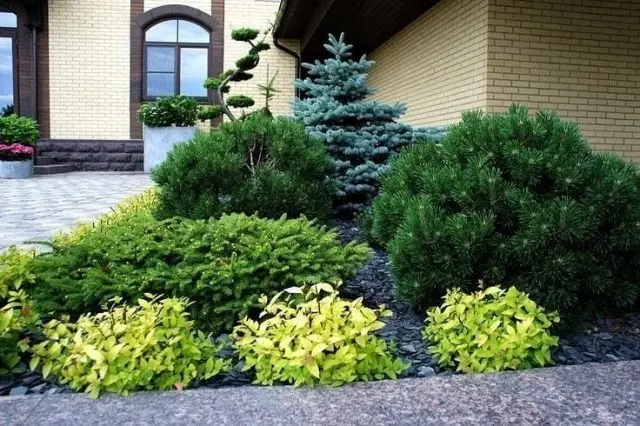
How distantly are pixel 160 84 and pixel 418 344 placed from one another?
12.4m

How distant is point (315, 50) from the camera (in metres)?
13.5

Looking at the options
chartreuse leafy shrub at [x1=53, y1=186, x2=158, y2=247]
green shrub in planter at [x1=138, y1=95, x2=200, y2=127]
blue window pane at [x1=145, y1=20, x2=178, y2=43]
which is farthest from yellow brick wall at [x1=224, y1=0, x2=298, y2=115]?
chartreuse leafy shrub at [x1=53, y1=186, x2=158, y2=247]

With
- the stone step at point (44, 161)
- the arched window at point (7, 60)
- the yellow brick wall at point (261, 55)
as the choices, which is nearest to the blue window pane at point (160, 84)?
the yellow brick wall at point (261, 55)

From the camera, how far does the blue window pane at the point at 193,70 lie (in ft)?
45.9

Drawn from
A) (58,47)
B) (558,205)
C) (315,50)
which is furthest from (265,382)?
(58,47)

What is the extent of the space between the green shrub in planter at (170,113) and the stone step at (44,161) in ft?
8.62

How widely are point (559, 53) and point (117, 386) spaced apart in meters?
6.02

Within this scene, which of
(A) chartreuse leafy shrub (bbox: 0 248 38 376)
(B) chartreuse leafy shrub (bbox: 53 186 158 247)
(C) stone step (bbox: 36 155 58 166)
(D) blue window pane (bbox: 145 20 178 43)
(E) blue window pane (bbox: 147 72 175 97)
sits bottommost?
(A) chartreuse leafy shrub (bbox: 0 248 38 376)

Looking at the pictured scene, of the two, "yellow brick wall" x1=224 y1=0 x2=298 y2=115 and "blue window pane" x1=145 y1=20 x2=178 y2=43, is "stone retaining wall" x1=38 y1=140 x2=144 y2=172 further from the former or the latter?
"yellow brick wall" x1=224 y1=0 x2=298 y2=115

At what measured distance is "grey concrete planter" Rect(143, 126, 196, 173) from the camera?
12.2 m

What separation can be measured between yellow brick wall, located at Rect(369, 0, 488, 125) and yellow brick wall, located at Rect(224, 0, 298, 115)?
153 inches

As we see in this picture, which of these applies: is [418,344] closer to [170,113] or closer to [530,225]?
[530,225]

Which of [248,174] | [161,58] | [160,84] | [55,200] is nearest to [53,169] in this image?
[160,84]

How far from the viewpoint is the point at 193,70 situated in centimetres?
1408
